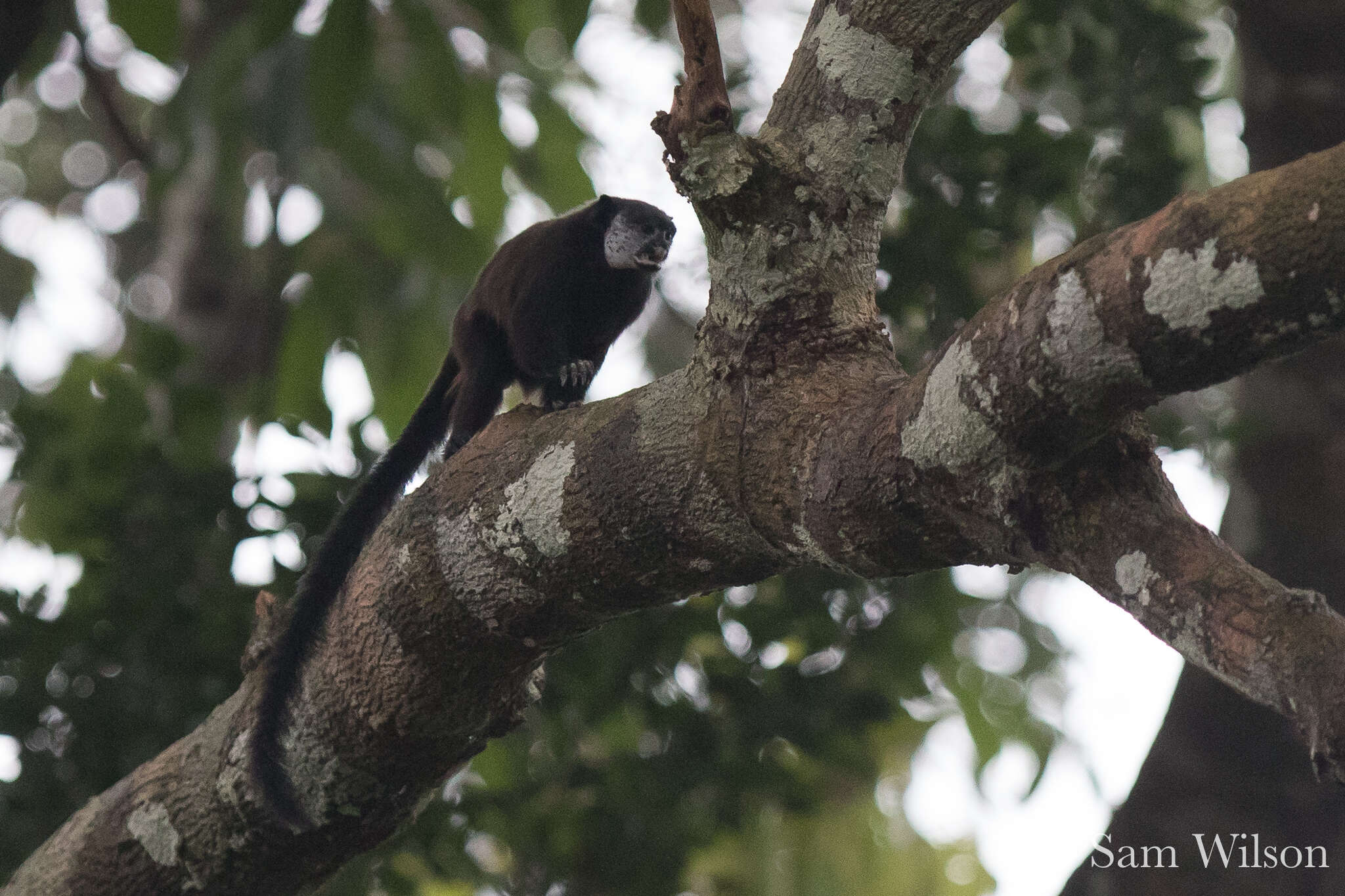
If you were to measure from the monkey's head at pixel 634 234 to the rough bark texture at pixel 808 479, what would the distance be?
0.95 meters

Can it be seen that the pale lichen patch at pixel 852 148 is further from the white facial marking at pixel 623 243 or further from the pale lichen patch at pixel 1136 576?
the white facial marking at pixel 623 243

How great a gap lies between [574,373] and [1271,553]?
1.62m

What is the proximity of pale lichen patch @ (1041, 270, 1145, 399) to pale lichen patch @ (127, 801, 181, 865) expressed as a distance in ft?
A: 5.27

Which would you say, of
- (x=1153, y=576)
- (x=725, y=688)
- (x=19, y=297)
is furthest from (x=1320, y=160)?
(x=19, y=297)

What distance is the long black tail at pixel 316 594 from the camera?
6.54 ft

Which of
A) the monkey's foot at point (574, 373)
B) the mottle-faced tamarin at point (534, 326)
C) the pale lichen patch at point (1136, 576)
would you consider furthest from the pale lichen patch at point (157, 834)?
the pale lichen patch at point (1136, 576)

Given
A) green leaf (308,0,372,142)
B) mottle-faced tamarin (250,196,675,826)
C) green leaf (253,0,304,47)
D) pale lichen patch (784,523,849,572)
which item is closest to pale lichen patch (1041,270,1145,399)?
pale lichen patch (784,523,849,572)

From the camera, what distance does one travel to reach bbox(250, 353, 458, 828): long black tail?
6.54ft

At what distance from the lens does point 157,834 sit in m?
2.08

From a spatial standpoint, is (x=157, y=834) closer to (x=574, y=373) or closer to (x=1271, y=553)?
(x=574, y=373)

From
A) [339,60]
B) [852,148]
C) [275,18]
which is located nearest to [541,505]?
[852,148]

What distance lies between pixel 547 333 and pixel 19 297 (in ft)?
17.4

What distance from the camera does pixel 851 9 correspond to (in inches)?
67.6

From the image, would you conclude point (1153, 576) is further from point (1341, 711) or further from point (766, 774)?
point (766, 774)
